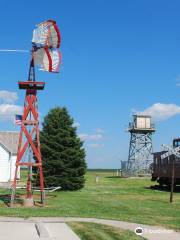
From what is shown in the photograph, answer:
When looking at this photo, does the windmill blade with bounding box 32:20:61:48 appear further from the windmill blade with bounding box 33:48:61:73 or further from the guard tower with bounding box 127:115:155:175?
the guard tower with bounding box 127:115:155:175

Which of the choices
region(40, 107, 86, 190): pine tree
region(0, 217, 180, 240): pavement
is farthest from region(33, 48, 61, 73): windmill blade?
region(40, 107, 86, 190): pine tree

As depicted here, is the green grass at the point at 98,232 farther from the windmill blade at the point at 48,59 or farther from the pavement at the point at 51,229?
the windmill blade at the point at 48,59

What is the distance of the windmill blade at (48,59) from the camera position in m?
20.8

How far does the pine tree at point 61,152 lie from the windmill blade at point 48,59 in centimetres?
1232

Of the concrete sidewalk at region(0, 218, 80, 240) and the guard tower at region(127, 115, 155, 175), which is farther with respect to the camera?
the guard tower at region(127, 115, 155, 175)

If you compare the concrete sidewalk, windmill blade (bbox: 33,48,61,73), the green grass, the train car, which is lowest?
the green grass

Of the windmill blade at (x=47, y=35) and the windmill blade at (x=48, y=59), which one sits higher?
the windmill blade at (x=47, y=35)

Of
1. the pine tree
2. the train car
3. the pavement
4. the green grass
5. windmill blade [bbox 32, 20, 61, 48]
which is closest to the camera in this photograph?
the pavement

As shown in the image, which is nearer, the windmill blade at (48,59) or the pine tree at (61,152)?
the windmill blade at (48,59)

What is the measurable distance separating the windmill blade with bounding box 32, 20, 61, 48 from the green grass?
9.33 m

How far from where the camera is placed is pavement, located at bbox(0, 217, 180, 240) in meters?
11.8

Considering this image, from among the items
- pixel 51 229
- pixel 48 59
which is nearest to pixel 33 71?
pixel 48 59

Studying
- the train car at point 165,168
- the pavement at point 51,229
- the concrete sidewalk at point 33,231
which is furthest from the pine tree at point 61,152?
the concrete sidewalk at point 33,231

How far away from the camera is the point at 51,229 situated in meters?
13.1
